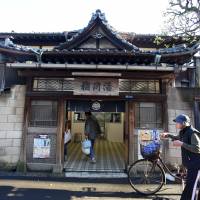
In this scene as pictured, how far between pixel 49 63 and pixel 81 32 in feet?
6.86

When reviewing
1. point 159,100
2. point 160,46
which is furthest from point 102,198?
point 160,46

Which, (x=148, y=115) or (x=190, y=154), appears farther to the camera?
(x=148, y=115)

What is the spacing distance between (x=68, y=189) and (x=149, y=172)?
2.42m

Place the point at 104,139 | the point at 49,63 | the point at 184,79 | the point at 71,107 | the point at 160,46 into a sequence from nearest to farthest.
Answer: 1. the point at 49,63
2. the point at 71,107
3. the point at 184,79
4. the point at 160,46
5. the point at 104,139

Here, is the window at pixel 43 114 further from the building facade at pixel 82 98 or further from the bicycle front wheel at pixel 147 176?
the bicycle front wheel at pixel 147 176

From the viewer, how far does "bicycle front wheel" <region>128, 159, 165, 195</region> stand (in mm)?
7730

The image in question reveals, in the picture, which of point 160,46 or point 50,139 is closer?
point 50,139

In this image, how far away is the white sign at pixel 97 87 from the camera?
1091cm

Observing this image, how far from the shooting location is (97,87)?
36.1ft

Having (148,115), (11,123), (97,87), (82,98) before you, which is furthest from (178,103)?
(11,123)

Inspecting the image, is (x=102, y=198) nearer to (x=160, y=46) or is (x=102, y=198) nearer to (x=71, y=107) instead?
(x=71, y=107)

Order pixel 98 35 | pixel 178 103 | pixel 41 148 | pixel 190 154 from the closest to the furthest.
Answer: pixel 190 154 < pixel 41 148 < pixel 178 103 < pixel 98 35

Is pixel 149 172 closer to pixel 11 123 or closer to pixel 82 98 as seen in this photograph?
pixel 82 98

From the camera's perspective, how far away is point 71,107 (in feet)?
36.6
